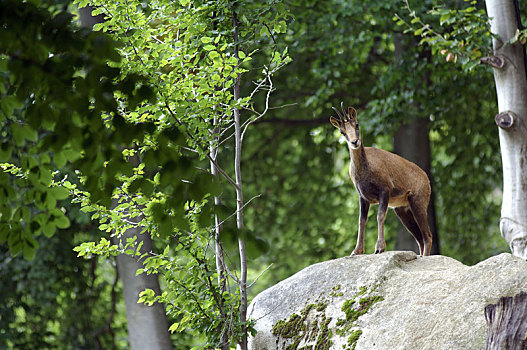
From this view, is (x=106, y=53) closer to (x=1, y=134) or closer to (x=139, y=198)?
(x=139, y=198)

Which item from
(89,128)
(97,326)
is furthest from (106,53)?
(97,326)

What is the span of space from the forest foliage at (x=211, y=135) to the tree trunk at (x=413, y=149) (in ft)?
1.22

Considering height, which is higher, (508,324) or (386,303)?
(386,303)

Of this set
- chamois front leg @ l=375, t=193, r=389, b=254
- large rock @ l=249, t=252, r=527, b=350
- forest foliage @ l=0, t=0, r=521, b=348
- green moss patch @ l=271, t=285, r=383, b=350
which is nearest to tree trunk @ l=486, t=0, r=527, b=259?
forest foliage @ l=0, t=0, r=521, b=348

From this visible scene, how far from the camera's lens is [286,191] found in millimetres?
13062

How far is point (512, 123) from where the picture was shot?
7.30m

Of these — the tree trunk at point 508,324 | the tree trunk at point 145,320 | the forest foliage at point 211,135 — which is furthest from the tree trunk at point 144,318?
the tree trunk at point 508,324

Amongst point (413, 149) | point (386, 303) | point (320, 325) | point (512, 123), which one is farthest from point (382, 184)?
point (413, 149)

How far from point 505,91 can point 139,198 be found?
4291 mm

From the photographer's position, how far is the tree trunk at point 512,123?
7238 mm

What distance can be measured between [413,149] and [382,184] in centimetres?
523

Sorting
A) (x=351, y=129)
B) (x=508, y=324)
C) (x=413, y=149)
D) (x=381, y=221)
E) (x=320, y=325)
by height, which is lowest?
(x=508, y=324)

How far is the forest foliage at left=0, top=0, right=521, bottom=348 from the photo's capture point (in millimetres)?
2701

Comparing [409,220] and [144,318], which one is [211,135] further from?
[144,318]
